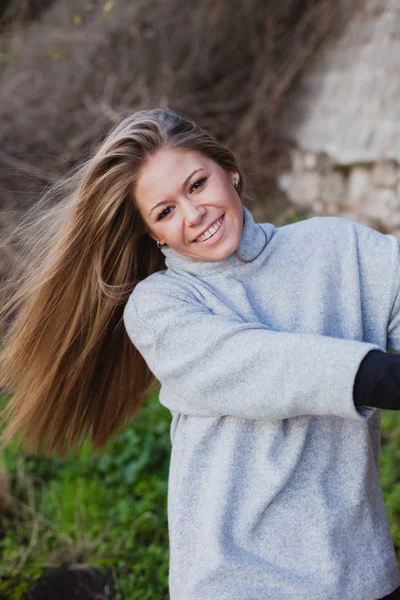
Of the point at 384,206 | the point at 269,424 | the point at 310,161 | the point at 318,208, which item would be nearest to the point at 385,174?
the point at 384,206

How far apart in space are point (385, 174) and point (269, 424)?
12.1 feet

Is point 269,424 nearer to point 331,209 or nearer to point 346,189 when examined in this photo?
point 346,189

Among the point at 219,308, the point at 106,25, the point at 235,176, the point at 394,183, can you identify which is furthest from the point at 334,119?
the point at 219,308

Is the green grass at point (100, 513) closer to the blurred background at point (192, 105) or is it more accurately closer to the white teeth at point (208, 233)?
the blurred background at point (192, 105)

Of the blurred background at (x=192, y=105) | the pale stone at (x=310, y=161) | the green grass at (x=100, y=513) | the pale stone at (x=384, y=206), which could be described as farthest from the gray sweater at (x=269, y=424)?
the pale stone at (x=310, y=161)

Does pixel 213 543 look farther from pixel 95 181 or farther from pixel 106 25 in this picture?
pixel 106 25

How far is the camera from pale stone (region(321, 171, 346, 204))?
581cm

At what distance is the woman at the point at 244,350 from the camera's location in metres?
1.74

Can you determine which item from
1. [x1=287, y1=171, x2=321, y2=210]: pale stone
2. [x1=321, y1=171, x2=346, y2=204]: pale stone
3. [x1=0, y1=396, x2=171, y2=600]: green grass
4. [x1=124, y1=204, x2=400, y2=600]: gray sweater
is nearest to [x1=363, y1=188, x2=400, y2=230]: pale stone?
[x1=321, y1=171, x2=346, y2=204]: pale stone

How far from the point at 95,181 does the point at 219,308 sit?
1.82ft

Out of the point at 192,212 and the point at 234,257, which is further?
the point at 234,257

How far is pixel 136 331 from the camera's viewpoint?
202 centimetres

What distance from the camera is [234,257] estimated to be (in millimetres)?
2016

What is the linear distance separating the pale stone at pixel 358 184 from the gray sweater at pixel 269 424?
354 cm
